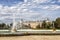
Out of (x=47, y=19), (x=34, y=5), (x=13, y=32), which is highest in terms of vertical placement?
(x=34, y=5)

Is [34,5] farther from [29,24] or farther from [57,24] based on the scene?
[57,24]

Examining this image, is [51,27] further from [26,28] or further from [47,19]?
[26,28]

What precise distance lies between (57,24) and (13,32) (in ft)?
4.16

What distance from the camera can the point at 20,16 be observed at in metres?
4.88

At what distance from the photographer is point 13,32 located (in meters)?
4.93

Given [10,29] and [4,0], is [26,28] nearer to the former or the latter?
[10,29]

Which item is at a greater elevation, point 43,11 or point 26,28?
point 43,11

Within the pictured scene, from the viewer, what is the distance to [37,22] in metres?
4.88

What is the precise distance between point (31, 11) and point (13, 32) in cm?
78

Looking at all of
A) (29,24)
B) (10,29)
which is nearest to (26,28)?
(29,24)

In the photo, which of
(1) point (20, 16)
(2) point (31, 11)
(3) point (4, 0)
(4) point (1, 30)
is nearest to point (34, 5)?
(2) point (31, 11)

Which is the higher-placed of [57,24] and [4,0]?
[4,0]

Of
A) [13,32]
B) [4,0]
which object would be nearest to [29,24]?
[13,32]

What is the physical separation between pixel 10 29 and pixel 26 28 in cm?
46
